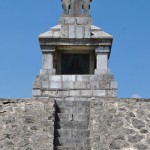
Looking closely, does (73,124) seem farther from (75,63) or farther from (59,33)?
(75,63)

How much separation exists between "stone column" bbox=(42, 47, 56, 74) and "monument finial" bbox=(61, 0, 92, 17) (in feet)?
4.54

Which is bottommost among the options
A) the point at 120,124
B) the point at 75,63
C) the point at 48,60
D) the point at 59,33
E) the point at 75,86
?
the point at 120,124

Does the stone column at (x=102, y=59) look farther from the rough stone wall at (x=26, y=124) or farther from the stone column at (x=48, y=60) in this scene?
the rough stone wall at (x=26, y=124)

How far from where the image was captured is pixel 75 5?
14.0 metres

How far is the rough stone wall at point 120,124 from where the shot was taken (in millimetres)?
8477

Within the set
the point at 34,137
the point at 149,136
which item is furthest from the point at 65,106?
the point at 149,136

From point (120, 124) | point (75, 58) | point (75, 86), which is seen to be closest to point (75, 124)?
point (120, 124)

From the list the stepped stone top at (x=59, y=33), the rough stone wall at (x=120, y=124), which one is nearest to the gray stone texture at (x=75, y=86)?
the stepped stone top at (x=59, y=33)

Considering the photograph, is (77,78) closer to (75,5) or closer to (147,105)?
(75,5)

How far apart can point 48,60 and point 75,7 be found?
6.69 feet

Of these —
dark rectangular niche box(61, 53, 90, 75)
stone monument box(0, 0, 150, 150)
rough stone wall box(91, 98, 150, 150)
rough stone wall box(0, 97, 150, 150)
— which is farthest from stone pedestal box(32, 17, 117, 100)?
rough stone wall box(91, 98, 150, 150)

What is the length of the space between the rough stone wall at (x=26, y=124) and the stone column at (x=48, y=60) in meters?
3.90

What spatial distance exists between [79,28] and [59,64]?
52.4 inches

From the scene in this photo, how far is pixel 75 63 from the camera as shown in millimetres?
14195
